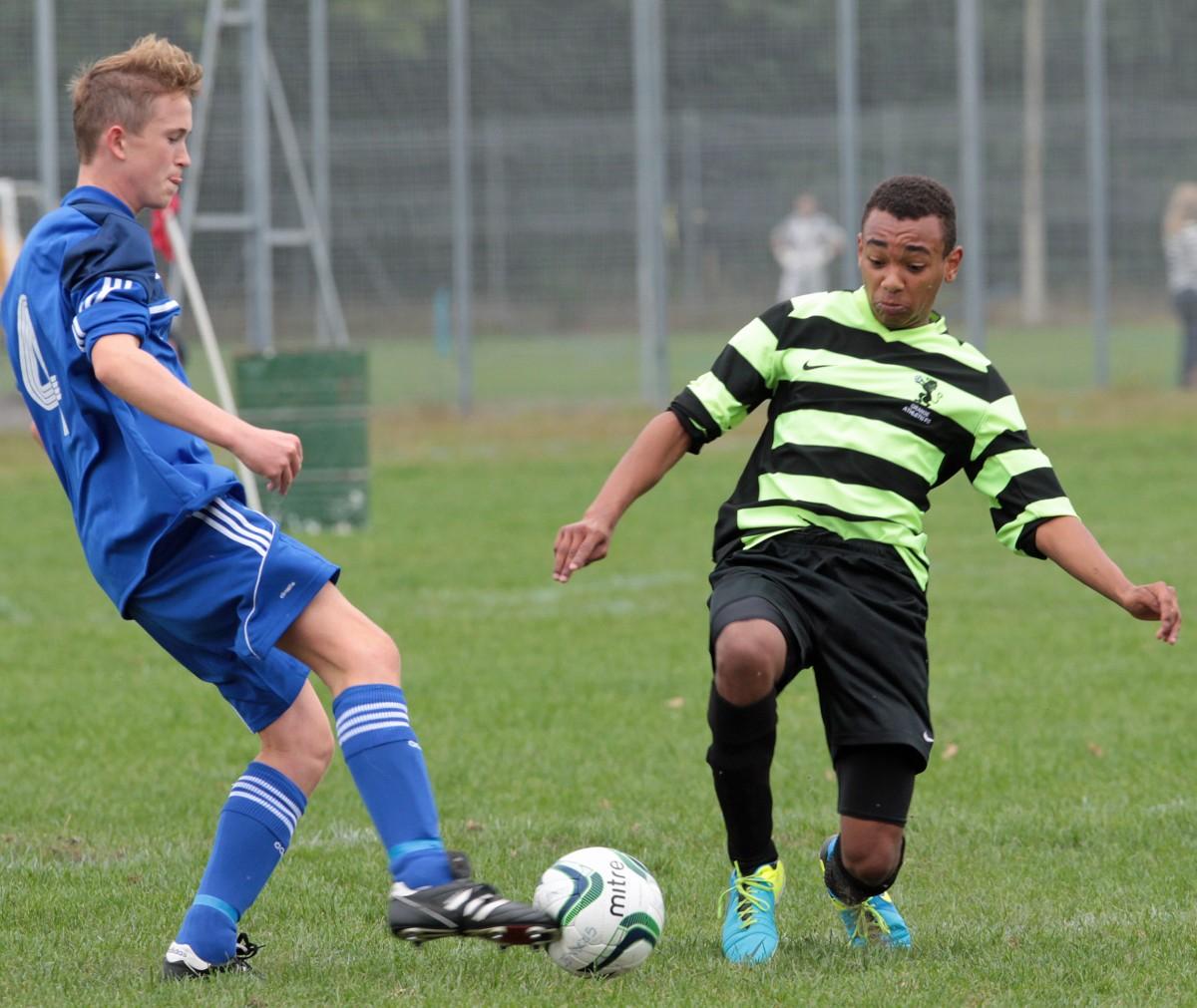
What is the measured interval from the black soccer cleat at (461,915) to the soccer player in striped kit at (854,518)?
2.26 feet

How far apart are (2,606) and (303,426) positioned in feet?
8.56

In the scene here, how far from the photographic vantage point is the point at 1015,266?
19953 mm

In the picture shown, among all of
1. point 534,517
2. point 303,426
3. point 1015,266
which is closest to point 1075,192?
point 1015,266

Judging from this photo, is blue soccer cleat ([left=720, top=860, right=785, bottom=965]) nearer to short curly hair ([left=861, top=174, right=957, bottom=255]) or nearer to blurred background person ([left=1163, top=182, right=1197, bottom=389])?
short curly hair ([left=861, top=174, right=957, bottom=255])

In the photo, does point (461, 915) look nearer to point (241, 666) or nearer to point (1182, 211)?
point (241, 666)

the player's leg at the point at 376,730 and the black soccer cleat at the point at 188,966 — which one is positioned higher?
the player's leg at the point at 376,730

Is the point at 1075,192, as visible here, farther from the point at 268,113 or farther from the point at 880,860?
the point at 880,860

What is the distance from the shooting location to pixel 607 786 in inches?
240

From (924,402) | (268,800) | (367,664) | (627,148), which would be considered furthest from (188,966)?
(627,148)

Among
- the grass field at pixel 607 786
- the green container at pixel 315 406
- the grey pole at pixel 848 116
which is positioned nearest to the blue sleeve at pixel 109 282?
the grass field at pixel 607 786

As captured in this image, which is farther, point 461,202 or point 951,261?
point 461,202

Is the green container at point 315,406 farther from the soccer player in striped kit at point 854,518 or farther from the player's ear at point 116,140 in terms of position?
the player's ear at point 116,140

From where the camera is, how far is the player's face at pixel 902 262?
4.18 meters

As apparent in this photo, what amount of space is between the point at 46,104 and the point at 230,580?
1574 cm
